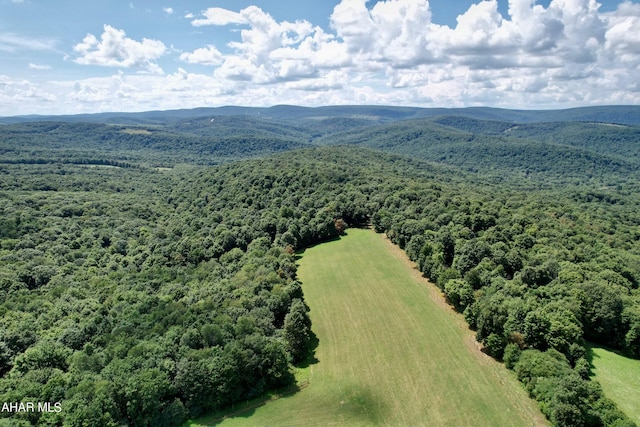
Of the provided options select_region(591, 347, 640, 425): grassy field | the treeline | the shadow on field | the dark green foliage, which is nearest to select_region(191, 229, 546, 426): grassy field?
the shadow on field

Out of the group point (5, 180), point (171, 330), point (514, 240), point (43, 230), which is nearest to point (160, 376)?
point (171, 330)

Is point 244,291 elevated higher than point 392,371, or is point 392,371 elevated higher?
point 244,291

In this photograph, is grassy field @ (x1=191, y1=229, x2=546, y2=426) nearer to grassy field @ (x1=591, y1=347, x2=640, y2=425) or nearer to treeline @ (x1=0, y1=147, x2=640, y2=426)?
treeline @ (x1=0, y1=147, x2=640, y2=426)

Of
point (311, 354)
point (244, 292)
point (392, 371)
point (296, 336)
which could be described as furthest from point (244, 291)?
point (392, 371)

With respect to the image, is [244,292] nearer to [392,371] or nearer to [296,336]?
[296,336]

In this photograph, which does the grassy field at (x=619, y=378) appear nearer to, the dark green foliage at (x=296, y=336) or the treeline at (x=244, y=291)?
the treeline at (x=244, y=291)

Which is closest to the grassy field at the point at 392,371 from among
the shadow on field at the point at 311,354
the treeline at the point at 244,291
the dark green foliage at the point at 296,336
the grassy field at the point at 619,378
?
the shadow on field at the point at 311,354

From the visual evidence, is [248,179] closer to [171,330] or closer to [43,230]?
[43,230]
